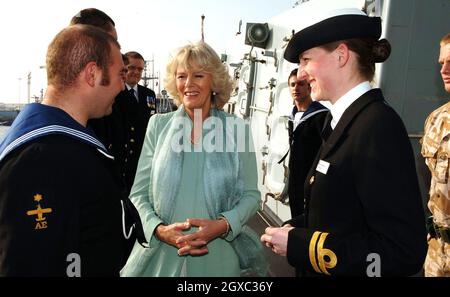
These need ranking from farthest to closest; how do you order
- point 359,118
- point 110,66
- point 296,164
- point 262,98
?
point 262,98, point 296,164, point 110,66, point 359,118

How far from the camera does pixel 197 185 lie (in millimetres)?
2217

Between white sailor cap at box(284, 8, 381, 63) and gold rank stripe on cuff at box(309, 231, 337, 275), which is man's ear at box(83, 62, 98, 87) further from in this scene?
gold rank stripe on cuff at box(309, 231, 337, 275)

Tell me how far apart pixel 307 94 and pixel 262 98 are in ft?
6.23

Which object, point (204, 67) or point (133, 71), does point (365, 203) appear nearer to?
point (204, 67)

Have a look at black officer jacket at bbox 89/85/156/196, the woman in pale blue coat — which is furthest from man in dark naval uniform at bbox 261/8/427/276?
black officer jacket at bbox 89/85/156/196

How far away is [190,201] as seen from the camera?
7.15 feet

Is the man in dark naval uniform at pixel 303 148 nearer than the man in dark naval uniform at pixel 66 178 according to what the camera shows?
No

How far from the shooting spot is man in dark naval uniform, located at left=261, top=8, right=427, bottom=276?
121 cm

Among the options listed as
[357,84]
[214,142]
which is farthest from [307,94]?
[357,84]

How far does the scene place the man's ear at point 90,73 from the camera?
4.81 feet

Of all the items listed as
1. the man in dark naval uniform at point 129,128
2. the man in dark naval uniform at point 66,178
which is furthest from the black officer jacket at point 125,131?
the man in dark naval uniform at point 66,178


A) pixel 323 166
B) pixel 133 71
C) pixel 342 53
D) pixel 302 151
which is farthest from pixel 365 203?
pixel 133 71

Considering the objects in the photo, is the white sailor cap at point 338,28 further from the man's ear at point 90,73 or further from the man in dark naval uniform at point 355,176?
the man's ear at point 90,73

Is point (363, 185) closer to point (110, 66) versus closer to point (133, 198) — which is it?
point (110, 66)
